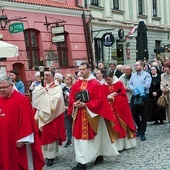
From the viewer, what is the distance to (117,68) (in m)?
11.9

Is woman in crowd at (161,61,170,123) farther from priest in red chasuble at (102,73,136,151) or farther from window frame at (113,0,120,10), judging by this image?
window frame at (113,0,120,10)

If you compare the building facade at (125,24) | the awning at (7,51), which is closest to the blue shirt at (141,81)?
the awning at (7,51)

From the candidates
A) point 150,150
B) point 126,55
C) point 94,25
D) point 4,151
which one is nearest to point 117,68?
point 150,150

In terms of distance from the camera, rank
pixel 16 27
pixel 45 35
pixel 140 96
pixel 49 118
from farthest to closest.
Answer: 1. pixel 45 35
2. pixel 16 27
3. pixel 140 96
4. pixel 49 118

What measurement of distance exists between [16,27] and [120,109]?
7.89m

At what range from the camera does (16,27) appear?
1504 centimetres

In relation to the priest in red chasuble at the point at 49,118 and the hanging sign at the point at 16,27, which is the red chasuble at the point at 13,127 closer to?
the priest in red chasuble at the point at 49,118

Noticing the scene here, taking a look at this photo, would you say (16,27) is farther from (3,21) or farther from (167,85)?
(167,85)

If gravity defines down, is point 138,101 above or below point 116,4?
below

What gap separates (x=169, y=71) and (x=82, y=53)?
1014cm

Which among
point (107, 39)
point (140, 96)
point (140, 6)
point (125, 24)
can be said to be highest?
point (140, 6)

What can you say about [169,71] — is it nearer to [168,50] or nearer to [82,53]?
[82,53]

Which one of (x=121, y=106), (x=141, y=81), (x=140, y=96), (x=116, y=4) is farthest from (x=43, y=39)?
(x=121, y=106)

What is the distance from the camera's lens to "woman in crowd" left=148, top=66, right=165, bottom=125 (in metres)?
11.3
